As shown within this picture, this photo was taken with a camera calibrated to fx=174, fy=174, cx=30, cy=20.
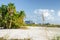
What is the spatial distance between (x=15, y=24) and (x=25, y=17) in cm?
381

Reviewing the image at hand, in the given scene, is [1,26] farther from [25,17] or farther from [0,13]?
[25,17]

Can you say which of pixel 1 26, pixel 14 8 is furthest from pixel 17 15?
pixel 1 26

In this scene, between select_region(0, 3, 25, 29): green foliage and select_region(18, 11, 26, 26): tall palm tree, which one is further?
select_region(18, 11, 26, 26): tall palm tree

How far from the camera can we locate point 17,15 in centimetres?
3784

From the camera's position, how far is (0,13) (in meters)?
37.4

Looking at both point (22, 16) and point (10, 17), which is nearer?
point (10, 17)

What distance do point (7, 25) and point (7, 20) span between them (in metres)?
1.04

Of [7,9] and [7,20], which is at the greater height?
[7,9]

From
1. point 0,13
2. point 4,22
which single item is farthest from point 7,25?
point 0,13

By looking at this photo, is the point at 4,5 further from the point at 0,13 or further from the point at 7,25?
the point at 7,25

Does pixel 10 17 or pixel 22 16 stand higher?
pixel 22 16

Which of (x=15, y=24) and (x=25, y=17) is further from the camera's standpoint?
(x=25, y=17)

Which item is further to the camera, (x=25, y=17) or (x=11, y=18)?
(x=25, y=17)

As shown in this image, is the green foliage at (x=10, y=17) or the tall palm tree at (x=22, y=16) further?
the tall palm tree at (x=22, y=16)
